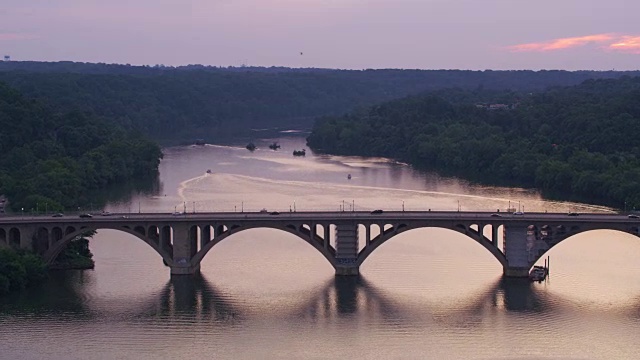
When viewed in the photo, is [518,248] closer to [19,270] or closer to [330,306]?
[330,306]

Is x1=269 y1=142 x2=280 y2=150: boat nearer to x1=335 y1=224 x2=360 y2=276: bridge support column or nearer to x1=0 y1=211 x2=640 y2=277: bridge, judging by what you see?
x1=0 y1=211 x2=640 y2=277: bridge

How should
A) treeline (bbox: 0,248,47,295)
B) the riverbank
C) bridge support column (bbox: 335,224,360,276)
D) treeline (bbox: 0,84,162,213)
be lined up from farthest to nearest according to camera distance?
treeline (bbox: 0,84,162,213) → the riverbank → bridge support column (bbox: 335,224,360,276) → treeline (bbox: 0,248,47,295)

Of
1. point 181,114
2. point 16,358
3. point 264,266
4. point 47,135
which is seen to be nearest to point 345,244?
point 264,266

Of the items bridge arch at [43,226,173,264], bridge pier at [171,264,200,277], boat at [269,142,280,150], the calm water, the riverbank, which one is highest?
boat at [269,142,280,150]

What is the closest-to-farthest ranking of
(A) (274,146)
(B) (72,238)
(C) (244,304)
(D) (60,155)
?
(C) (244,304)
(B) (72,238)
(D) (60,155)
(A) (274,146)

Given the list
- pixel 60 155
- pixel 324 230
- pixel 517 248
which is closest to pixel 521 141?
pixel 60 155

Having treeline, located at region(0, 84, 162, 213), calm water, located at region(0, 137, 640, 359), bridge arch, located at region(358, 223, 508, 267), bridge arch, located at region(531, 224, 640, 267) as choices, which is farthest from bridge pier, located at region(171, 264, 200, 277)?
bridge arch, located at region(531, 224, 640, 267)

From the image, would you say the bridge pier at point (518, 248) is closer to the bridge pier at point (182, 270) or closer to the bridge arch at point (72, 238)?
the bridge pier at point (182, 270)
